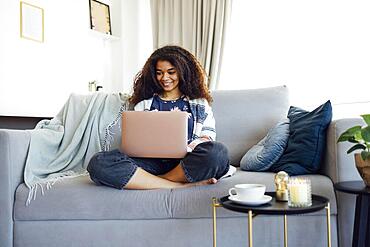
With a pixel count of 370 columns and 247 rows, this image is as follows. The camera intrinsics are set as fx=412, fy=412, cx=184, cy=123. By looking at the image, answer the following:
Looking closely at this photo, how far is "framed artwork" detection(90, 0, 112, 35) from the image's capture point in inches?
140

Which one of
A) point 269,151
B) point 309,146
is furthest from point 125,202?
point 309,146

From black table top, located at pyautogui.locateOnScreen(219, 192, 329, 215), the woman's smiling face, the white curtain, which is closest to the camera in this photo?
black table top, located at pyautogui.locateOnScreen(219, 192, 329, 215)

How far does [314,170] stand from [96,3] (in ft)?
8.56

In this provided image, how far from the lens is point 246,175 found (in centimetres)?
177

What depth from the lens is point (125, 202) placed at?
1592 millimetres

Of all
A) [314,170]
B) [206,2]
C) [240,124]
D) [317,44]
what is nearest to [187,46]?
[206,2]

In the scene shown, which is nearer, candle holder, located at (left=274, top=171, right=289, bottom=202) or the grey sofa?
candle holder, located at (left=274, top=171, right=289, bottom=202)

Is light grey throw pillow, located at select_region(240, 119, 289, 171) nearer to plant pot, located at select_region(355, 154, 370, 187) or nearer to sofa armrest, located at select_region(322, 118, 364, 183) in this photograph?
sofa armrest, located at select_region(322, 118, 364, 183)

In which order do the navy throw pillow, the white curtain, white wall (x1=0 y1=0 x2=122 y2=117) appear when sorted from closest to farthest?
1. the navy throw pillow
2. white wall (x1=0 y1=0 x2=122 y2=117)
3. the white curtain

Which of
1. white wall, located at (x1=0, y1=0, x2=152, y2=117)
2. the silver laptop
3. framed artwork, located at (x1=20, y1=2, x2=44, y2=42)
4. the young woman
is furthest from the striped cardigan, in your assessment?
framed artwork, located at (x1=20, y1=2, x2=44, y2=42)

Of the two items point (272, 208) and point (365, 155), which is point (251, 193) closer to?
point (272, 208)

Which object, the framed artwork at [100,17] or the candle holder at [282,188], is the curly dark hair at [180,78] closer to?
the candle holder at [282,188]

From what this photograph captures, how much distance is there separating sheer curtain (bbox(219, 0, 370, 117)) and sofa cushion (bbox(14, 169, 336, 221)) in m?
1.60

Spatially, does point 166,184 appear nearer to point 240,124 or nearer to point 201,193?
point 201,193
